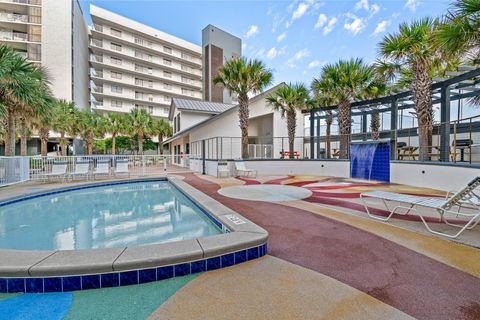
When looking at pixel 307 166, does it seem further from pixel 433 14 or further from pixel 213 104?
pixel 213 104

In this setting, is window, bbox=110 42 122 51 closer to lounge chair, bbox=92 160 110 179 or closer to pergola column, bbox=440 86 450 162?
lounge chair, bbox=92 160 110 179

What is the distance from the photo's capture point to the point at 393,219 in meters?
5.11

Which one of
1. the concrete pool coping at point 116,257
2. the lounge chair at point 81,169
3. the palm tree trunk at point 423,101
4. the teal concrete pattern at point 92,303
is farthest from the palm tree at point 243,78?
the teal concrete pattern at point 92,303

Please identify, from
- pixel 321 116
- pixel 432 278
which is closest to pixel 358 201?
pixel 432 278

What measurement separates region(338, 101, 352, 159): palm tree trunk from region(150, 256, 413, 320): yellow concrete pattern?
12.7 metres

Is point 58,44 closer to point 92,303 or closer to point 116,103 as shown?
point 116,103

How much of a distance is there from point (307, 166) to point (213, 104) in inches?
488

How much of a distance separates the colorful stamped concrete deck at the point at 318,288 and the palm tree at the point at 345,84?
1090cm

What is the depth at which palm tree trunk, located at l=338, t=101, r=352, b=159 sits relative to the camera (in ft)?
46.6

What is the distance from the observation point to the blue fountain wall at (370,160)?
11000 millimetres

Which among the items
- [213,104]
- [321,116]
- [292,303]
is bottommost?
[292,303]

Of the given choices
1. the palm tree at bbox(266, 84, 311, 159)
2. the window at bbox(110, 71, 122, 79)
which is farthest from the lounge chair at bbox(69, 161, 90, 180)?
the window at bbox(110, 71, 122, 79)

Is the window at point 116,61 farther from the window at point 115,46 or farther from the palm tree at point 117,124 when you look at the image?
the palm tree at point 117,124

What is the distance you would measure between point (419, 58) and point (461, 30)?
4725 mm
